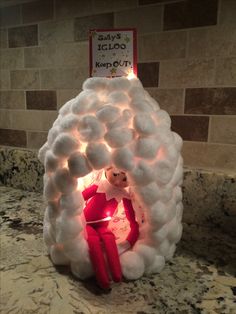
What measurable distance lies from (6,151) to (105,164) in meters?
0.71

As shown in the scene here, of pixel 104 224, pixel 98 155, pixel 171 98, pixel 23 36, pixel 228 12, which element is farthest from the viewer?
pixel 23 36

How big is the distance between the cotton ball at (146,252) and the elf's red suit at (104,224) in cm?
3

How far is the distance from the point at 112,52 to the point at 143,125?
173 mm

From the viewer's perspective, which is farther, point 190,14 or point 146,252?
point 190,14

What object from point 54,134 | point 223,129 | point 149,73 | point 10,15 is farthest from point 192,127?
point 10,15

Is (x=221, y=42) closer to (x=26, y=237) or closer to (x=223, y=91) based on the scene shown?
(x=223, y=91)

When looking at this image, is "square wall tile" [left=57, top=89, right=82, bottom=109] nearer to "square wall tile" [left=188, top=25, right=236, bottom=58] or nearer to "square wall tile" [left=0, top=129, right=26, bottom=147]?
"square wall tile" [left=0, top=129, right=26, bottom=147]

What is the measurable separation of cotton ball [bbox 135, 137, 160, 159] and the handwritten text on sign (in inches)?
6.2

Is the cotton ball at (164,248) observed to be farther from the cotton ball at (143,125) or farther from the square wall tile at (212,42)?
the square wall tile at (212,42)

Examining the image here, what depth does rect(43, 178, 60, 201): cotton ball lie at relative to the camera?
59 centimetres

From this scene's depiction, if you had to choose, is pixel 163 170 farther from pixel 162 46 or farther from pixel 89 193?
pixel 162 46

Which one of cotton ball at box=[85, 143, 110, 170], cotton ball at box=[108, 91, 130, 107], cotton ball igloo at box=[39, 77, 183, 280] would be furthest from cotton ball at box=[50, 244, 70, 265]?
cotton ball at box=[108, 91, 130, 107]

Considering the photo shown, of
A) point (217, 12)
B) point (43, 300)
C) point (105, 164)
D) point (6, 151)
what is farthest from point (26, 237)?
point (217, 12)

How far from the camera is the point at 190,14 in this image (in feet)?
2.56
